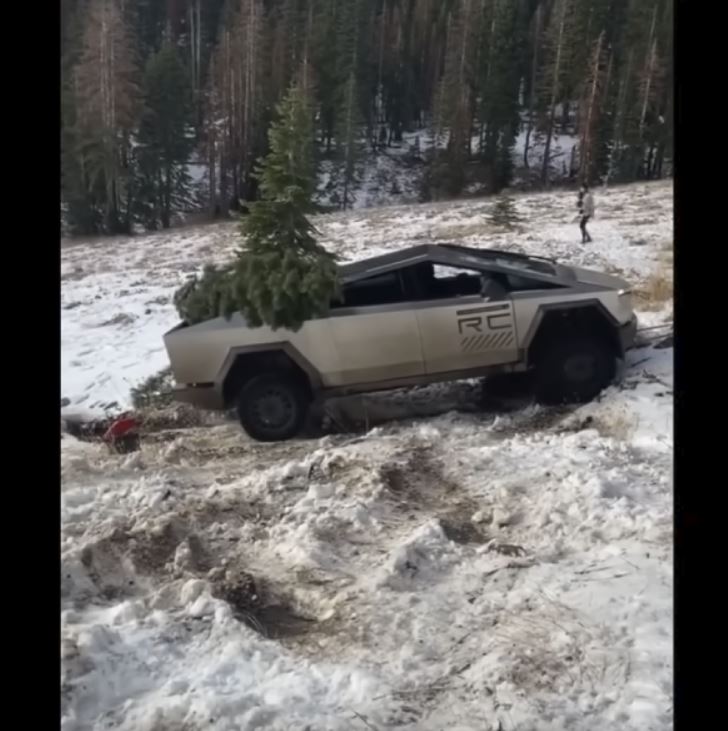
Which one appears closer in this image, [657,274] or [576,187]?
[657,274]

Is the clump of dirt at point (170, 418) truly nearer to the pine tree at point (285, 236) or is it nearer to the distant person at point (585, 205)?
the pine tree at point (285, 236)

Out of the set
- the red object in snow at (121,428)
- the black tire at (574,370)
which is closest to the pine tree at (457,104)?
the black tire at (574,370)

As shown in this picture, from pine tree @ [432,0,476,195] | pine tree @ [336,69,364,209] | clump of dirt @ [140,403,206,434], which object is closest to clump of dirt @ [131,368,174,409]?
clump of dirt @ [140,403,206,434]

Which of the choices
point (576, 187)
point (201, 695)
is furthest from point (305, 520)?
point (576, 187)

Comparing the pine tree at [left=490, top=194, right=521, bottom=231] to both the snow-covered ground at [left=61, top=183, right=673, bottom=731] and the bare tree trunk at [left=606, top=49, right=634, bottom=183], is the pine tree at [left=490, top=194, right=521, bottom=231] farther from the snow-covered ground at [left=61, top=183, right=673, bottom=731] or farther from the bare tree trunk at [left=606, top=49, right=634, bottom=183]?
the bare tree trunk at [left=606, top=49, right=634, bottom=183]

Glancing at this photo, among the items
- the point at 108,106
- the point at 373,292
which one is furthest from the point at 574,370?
the point at 108,106

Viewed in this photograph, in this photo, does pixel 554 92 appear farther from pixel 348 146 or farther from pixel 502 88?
pixel 348 146

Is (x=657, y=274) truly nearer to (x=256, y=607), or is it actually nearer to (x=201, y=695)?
(x=256, y=607)

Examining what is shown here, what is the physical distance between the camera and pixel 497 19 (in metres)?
1.68

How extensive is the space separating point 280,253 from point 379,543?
56 cm

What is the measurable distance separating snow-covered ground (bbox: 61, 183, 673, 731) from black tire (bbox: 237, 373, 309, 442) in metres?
0.03

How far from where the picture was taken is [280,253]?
5.40 feet
